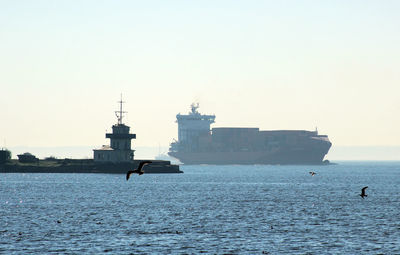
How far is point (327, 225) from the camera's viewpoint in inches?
2566

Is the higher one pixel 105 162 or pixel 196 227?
pixel 105 162

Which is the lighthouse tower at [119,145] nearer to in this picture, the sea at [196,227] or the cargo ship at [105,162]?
the cargo ship at [105,162]

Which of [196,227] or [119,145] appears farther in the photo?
[119,145]

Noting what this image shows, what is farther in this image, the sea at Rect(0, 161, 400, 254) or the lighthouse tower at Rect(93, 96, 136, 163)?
the lighthouse tower at Rect(93, 96, 136, 163)

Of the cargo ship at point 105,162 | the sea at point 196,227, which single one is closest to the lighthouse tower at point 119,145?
the cargo ship at point 105,162

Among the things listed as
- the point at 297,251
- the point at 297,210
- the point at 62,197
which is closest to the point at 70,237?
the point at 297,251

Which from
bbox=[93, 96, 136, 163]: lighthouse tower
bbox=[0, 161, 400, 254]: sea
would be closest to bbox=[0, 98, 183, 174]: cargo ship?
bbox=[93, 96, 136, 163]: lighthouse tower

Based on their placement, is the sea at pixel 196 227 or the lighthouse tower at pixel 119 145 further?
the lighthouse tower at pixel 119 145

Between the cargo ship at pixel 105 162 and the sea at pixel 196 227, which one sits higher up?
the cargo ship at pixel 105 162

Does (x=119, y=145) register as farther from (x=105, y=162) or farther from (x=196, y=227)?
(x=196, y=227)

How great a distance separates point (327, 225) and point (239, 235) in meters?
11.9

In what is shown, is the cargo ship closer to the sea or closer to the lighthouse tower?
the lighthouse tower

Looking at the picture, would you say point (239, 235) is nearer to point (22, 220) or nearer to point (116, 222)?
point (116, 222)

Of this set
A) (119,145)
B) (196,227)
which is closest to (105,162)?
(119,145)
